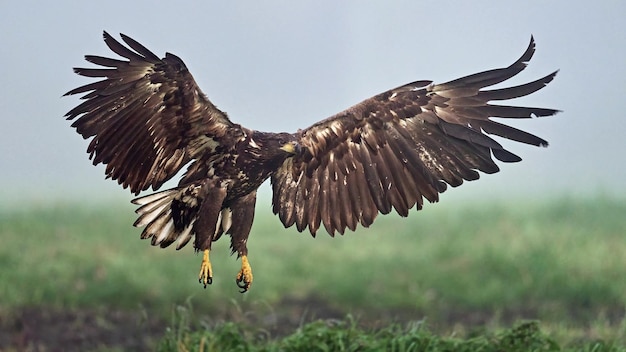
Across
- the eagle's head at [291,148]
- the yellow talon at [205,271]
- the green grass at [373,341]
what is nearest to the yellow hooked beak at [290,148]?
the eagle's head at [291,148]

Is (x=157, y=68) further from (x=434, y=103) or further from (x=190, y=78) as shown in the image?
(x=434, y=103)

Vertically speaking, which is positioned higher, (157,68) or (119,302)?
(157,68)

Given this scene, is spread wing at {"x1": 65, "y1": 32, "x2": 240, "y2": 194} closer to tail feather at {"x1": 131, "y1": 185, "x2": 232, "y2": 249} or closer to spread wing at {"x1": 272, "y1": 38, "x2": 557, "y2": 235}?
tail feather at {"x1": 131, "y1": 185, "x2": 232, "y2": 249}

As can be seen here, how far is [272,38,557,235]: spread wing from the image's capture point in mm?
4387

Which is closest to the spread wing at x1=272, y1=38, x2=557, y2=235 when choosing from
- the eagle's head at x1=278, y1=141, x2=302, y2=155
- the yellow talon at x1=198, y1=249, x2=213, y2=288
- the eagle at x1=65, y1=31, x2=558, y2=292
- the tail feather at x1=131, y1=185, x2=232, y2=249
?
the eagle at x1=65, y1=31, x2=558, y2=292

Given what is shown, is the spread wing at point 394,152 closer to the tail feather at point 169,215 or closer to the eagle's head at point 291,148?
the eagle's head at point 291,148

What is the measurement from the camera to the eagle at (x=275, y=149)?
13.4 ft

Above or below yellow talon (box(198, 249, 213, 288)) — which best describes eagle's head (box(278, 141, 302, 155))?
above

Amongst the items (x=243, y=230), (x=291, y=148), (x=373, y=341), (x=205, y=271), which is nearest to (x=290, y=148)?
(x=291, y=148)

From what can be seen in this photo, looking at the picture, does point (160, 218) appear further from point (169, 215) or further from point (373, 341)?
point (373, 341)

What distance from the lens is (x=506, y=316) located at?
8.07 metres

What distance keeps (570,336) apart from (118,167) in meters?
3.62

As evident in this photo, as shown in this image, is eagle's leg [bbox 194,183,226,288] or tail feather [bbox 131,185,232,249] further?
tail feather [bbox 131,185,232,249]

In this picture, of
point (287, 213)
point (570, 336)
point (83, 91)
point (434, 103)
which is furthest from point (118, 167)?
point (570, 336)
